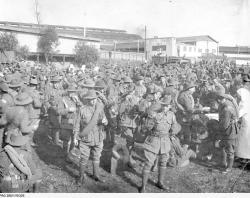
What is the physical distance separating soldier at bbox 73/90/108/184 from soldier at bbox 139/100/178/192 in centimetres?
109

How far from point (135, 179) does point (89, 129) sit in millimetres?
1634

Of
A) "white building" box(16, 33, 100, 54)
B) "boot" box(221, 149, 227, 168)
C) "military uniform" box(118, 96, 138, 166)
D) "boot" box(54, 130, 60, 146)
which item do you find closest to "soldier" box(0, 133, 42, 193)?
"military uniform" box(118, 96, 138, 166)

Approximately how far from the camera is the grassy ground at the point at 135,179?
6.51 metres

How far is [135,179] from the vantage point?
7051 millimetres

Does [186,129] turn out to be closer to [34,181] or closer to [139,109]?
[139,109]

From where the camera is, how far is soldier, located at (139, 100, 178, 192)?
20.1ft

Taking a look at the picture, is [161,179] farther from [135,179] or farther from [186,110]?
[186,110]

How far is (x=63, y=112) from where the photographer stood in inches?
357

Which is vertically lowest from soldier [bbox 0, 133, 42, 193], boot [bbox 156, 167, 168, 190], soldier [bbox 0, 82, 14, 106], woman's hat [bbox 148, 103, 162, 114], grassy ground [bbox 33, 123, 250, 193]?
grassy ground [bbox 33, 123, 250, 193]

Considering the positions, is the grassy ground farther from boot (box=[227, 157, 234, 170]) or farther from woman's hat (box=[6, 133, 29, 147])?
woman's hat (box=[6, 133, 29, 147])

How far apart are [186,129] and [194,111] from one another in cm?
58

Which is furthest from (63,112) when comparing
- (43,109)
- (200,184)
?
(200,184)

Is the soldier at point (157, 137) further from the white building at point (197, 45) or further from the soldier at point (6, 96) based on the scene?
the white building at point (197, 45)

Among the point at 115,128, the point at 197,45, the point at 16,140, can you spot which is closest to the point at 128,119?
the point at 115,128
